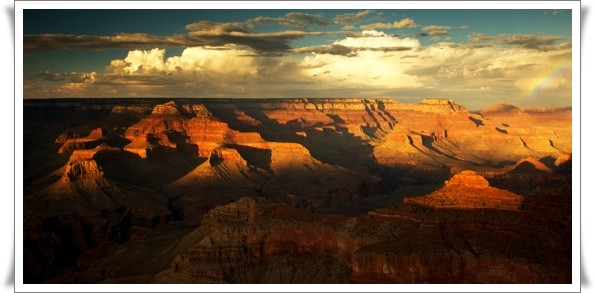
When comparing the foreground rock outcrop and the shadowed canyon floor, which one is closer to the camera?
the foreground rock outcrop

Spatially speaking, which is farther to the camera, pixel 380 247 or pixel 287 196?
pixel 287 196

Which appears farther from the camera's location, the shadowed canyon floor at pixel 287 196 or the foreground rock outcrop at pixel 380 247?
the shadowed canyon floor at pixel 287 196

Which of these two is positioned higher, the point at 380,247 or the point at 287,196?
the point at 380,247

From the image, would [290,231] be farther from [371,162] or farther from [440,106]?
[440,106]

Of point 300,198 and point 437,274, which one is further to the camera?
point 300,198

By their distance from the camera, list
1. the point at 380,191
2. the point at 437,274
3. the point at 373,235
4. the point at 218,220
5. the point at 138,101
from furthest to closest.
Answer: the point at 138,101 → the point at 380,191 → the point at 218,220 → the point at 373,235 → the point at 437,274

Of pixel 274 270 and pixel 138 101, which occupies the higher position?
pixel 138 101

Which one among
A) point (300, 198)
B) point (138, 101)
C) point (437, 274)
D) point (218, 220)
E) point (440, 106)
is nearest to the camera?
point (437, 274)

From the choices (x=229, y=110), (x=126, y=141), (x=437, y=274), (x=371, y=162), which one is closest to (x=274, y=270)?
(x=437, y=274)
